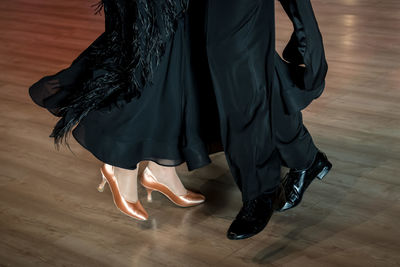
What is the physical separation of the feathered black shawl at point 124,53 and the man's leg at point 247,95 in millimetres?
152

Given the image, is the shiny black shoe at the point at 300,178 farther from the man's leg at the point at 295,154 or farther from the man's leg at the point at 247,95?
the man's leg at the point at 247,95

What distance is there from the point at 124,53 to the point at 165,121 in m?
0.23

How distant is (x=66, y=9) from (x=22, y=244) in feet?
11.6

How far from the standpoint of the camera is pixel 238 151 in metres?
1.79

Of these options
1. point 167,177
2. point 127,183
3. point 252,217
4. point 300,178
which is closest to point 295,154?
point 300,178

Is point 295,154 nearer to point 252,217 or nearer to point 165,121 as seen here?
point 252,217

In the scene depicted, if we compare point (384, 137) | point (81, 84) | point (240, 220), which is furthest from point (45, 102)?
point (384, 137)

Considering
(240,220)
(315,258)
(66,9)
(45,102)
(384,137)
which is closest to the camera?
(315,258)

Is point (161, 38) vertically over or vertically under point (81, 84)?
over

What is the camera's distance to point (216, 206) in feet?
6.63

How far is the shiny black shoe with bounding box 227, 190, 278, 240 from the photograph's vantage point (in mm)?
1813

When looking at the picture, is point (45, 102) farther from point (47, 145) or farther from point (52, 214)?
point (47, 145)

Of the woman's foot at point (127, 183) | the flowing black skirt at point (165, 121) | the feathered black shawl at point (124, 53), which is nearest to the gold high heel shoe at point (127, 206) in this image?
the woman's foot at point (127, 183)

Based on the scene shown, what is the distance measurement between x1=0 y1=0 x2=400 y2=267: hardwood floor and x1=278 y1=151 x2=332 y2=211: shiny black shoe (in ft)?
0.11
